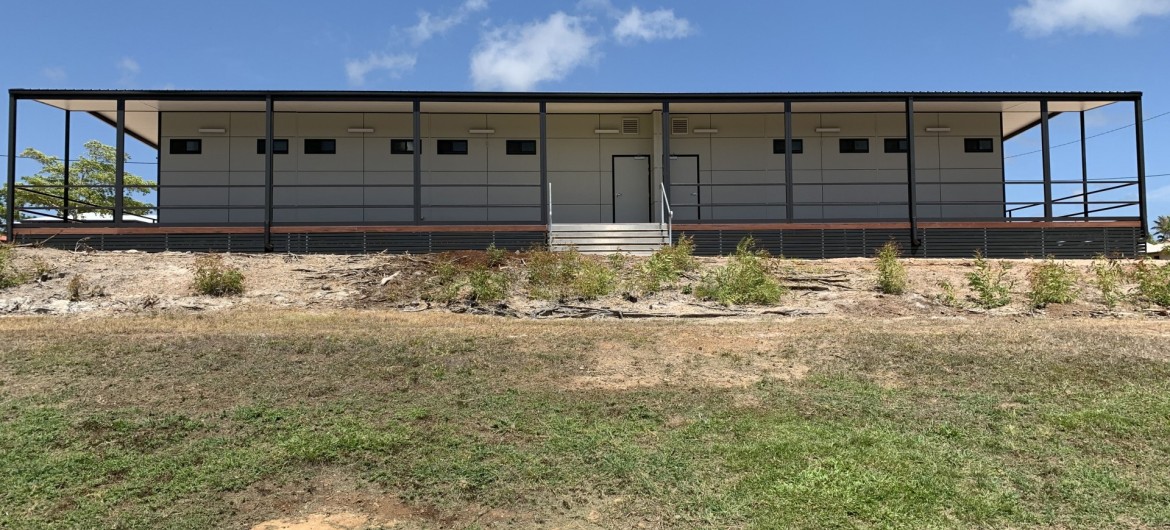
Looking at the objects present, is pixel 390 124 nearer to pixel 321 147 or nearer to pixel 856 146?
pixel 321 147

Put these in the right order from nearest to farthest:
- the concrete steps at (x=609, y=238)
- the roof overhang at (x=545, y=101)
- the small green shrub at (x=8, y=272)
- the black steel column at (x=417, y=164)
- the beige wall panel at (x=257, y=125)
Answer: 1. the small green shrub at (x=8, y=272)
2. the concrete steps at (x=609, y=238)
3. the black steel column at (x=417, y=164)
4. the roof overhang at (x=545, y=101)
5. the beige wall panel at (x=257, y=125)

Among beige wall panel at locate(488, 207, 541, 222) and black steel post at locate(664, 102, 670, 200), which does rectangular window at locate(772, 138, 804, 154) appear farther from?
beige wall panel at locate(488, 207, 541, 222)

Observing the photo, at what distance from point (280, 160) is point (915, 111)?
16897 mm

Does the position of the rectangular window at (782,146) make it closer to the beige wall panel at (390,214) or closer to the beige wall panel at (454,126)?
the beige wall panel at (454,126)

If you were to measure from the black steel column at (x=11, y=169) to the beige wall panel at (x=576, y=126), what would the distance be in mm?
12249

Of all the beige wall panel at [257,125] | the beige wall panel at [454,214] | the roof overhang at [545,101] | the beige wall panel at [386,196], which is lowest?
the beige wall panel at [454,214]

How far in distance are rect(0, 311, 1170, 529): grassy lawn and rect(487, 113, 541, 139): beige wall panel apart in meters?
12.3

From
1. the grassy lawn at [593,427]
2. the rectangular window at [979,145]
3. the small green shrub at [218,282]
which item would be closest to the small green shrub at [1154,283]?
the grassy lawn at [593,427]

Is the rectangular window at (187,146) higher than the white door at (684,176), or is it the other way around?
the rectangular window at (187,146)

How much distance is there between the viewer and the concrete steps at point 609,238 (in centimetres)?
1848

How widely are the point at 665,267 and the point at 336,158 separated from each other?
1121 centimetres

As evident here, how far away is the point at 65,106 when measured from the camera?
19.9 metres

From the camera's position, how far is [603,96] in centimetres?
1962

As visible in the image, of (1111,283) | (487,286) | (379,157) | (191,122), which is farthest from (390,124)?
(1111,283)
